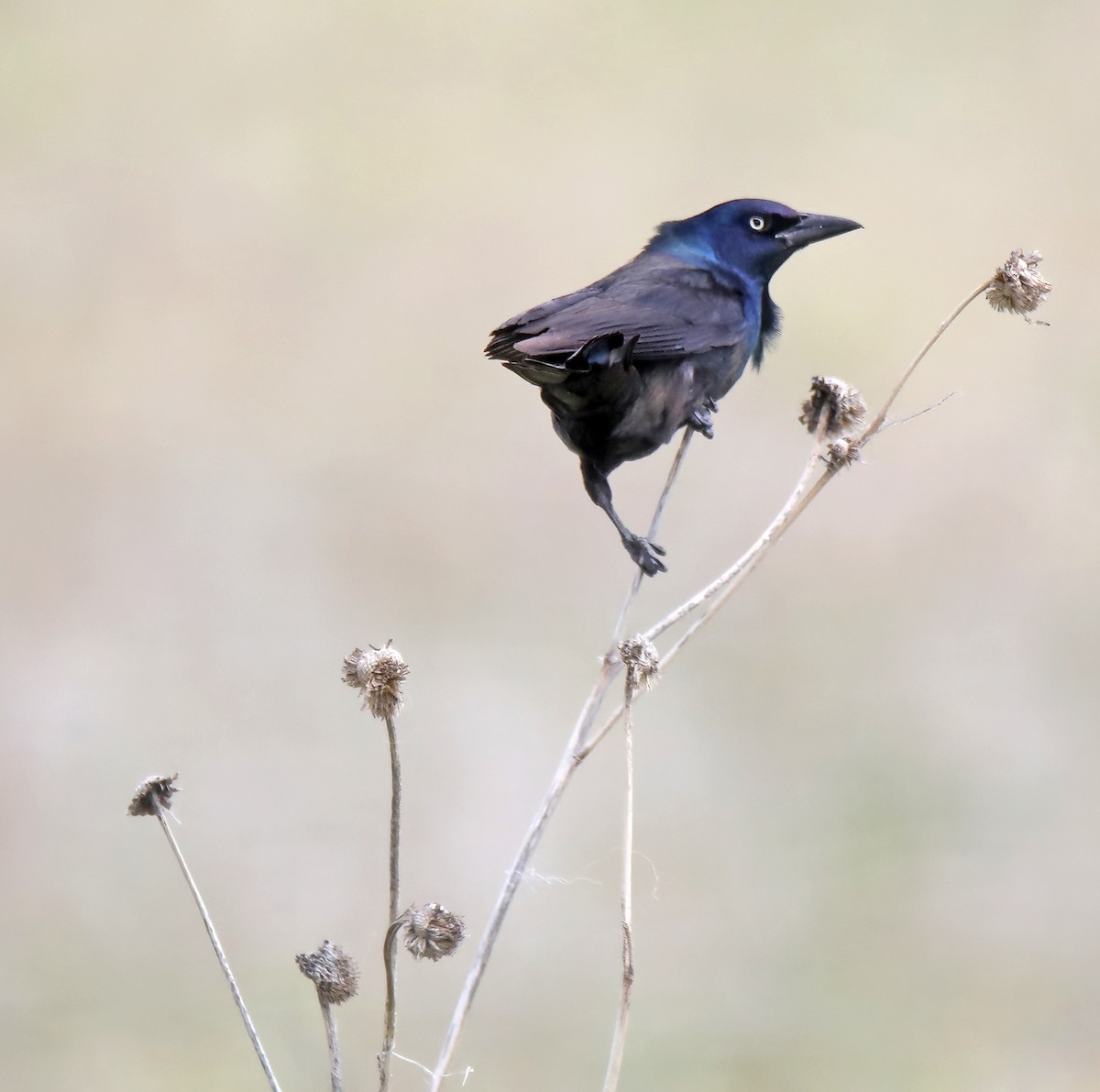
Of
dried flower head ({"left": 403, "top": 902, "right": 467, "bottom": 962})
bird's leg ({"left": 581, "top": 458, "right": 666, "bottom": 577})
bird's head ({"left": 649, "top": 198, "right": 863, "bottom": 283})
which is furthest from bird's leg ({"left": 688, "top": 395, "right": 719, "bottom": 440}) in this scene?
dried flower head ({"left": 403, "top": 902, "right": 467, "bottom": 962})

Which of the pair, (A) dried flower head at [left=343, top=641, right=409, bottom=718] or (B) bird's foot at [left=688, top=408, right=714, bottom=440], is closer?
(A) dried flower head at [left=343, top=641, right=409, bottom=718]

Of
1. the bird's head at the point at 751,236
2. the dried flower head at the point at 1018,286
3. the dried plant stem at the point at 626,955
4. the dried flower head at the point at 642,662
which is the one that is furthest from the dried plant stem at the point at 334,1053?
the bird's head at the point at 751,236

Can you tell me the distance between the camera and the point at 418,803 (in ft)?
13.2

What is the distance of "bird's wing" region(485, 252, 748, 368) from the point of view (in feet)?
5.16

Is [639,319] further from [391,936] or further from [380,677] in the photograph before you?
[391,936]

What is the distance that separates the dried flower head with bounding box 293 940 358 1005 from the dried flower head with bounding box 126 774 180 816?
8.0 inches

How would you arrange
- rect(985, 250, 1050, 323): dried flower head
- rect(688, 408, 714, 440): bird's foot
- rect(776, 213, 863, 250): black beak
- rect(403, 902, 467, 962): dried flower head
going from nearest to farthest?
rect(403, 902, 467, 962): dried flower head → rect(985, 250, 1050, 323): dried flower head → rect(688, 408, 714, 440): bird's foot → rect(776, 213, 863, 250): black beak

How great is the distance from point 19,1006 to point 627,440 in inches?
108

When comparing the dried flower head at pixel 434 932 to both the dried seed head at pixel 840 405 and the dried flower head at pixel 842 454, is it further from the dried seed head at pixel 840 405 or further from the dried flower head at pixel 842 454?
the dried seed head at pixel 840 405

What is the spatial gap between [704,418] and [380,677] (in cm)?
83

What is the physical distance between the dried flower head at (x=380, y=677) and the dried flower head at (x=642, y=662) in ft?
0.72

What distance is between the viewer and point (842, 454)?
59.4 inches

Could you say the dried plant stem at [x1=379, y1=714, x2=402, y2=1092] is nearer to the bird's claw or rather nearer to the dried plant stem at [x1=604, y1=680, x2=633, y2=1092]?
the dried plant stem at [x1=604, y1=680, x2=633, y2=1092]

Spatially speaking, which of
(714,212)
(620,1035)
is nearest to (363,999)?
(714,212)
